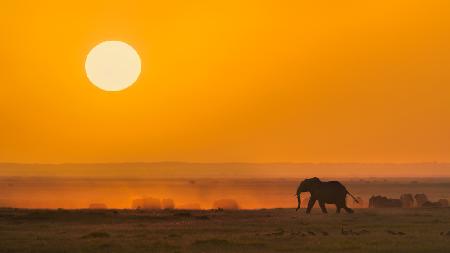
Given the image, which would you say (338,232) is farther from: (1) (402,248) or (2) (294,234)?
(1) (402,248)

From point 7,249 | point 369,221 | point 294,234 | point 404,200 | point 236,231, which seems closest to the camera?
point 7,249

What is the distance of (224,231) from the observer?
4147 cm

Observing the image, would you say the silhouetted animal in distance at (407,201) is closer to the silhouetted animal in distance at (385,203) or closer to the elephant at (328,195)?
the silhouetted animal in distance at (385,203)

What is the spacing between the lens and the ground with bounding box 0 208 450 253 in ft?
111

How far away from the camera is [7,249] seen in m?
33.0

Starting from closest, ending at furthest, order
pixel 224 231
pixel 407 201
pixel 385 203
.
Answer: pixel 224 231 < pixel 385 203 < pixel 407 201

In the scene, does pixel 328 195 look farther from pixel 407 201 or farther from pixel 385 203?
pixel 407 201

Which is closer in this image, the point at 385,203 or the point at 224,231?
the point at 224,231

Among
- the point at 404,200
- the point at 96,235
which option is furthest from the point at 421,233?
the point at 404,200

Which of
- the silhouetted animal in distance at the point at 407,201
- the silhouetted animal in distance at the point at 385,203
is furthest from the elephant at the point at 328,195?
the silhouetted animal in distance at the point at 407,201

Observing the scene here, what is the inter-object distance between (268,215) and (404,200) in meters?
23.3

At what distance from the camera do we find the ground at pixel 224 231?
111 ft

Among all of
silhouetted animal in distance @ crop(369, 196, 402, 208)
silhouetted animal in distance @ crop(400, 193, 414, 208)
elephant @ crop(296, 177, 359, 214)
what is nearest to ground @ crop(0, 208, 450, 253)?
elephant @ crop(296, 177, 359, 214)

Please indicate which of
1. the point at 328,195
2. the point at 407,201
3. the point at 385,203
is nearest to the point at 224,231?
the point at 328,195
